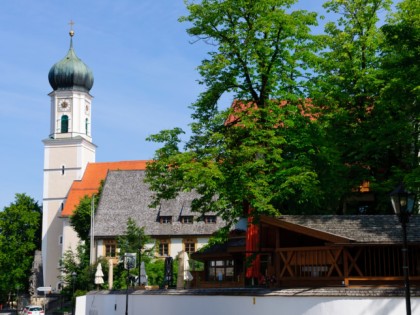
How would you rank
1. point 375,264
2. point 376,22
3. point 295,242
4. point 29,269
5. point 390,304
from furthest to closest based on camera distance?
1. point 29,269
2. point 376,22
3. point 295,242
4. point 375,264
5. point 390,304

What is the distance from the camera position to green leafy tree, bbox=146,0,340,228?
2992cm

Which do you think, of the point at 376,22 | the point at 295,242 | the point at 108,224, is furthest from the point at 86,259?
the point at 295,242

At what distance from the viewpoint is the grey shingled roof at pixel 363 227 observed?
2512 centimetres

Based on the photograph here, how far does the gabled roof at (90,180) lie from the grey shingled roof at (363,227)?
2556 inches

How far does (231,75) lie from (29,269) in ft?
212

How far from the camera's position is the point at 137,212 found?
73250mm

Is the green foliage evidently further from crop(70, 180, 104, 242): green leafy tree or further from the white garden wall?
the white garden wall

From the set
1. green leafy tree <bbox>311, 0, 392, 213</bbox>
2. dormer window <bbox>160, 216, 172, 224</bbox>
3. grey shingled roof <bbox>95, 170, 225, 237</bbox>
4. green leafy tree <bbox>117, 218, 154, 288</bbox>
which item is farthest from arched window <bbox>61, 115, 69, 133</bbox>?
green leafy tree <bbox>311, 0, 392, 213</bbox>

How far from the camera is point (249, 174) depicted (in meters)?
30.1

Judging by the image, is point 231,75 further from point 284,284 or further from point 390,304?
point 390,304

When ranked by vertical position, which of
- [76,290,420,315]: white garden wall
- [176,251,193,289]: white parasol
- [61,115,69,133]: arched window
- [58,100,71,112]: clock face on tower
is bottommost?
[76,290,420,315]: white garden wall

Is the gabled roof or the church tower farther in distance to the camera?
the church tower

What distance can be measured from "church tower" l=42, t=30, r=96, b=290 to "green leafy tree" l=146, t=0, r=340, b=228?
64331 millimetres

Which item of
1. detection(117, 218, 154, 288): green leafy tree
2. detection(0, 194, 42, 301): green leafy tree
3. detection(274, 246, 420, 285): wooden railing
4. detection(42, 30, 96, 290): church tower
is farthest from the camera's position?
detection(42, 30, 96, 290): church tower
